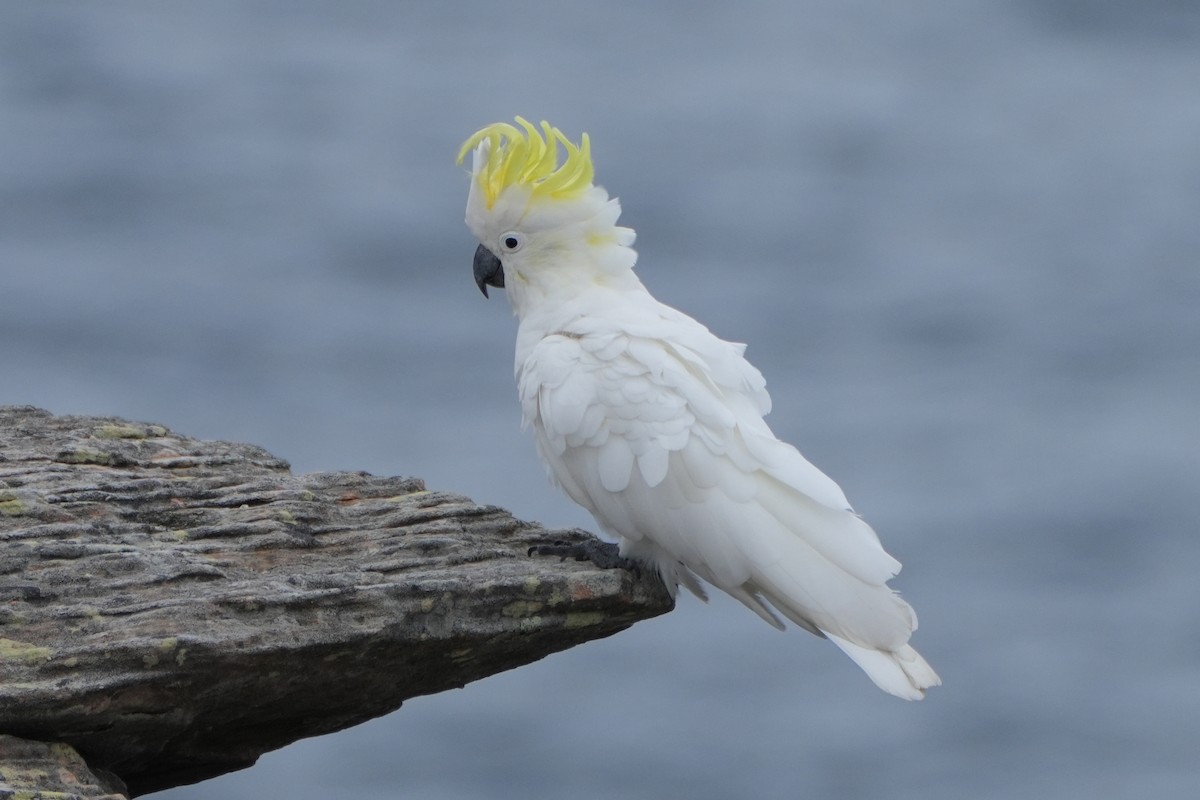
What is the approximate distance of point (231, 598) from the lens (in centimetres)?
418

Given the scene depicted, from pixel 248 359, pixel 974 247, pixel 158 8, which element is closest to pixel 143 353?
pixel 248 359

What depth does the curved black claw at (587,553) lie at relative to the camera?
4.90 meters

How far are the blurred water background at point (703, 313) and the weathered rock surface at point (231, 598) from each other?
35.0 ft

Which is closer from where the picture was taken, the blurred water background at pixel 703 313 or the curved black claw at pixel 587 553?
the curved black claw at pixel 587 553

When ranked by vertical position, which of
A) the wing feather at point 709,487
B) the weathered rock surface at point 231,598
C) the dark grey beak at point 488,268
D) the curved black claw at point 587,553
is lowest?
the weathered rock surface at point 231,598

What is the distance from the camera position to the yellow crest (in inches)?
213

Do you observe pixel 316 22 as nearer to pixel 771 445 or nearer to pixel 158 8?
pixel 158 8

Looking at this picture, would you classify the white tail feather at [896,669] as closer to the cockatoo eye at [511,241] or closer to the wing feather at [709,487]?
the wing feather at [709,487]

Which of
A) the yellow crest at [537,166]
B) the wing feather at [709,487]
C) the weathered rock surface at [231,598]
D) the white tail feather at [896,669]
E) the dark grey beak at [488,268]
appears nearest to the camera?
the weathered rock surface at [231,598]

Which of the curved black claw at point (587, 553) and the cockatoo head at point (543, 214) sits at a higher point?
the cockatoo head at point (543, 214)

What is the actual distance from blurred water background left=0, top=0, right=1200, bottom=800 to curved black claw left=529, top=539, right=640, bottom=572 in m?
10.6

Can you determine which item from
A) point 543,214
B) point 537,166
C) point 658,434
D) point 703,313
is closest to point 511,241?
point 543,214

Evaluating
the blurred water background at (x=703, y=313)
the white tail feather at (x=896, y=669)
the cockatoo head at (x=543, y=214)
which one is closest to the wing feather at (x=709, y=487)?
the white tail feather at (x=896, y=669)

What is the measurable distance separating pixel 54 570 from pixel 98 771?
1.54ft
